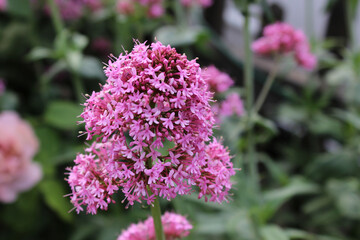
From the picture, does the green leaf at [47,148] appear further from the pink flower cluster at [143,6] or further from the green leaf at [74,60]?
the pink flower cluster at [143,6]

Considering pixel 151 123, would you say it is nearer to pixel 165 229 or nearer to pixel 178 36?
pixel 165 229

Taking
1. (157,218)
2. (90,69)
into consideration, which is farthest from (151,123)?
(90,69)

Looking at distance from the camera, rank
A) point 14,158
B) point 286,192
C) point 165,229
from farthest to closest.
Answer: point 286,192 → point 14,158 → point 165,229

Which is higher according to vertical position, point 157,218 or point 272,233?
point 272,233

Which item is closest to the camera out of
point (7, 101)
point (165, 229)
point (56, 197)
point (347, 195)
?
point (165, 229)

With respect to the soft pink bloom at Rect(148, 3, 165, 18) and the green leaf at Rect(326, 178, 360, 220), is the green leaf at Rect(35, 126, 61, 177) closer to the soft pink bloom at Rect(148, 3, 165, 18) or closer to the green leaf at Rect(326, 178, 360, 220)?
the soft pink bloom at Rect(148, 3, 165, 18)

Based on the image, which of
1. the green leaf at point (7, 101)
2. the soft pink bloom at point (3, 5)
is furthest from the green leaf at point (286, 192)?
the soft pink bloom at point (3, 5)

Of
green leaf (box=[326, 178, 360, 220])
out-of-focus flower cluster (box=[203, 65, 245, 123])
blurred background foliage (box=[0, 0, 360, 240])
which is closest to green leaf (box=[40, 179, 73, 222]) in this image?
blurred background foliage (box=[0, 0, 360, 240])
